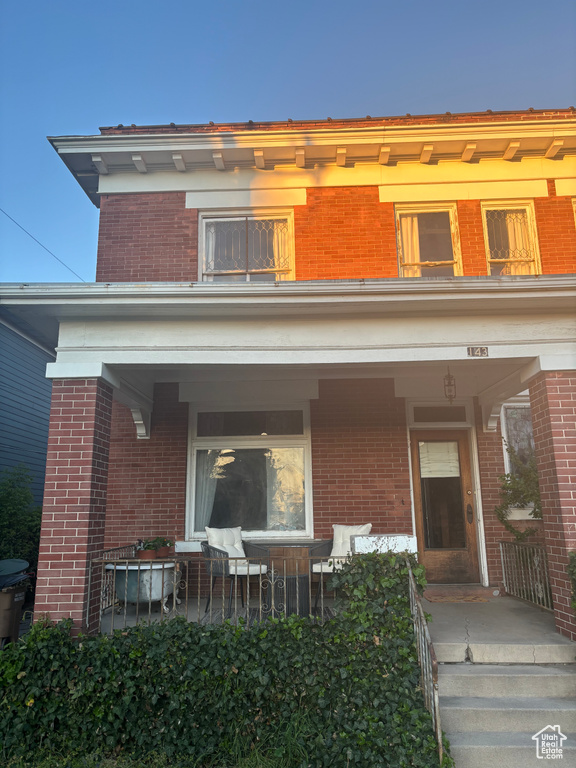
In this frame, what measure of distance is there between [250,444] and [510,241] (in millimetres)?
4926

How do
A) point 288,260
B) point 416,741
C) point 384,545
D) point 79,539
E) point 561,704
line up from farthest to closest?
point 288,260, point 79,539, point 384,545, point 561,704, point 416,741

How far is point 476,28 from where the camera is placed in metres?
9.42

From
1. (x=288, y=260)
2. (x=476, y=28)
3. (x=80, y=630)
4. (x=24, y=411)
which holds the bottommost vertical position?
(x=80, y=630)

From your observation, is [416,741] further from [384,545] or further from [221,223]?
[221,223]

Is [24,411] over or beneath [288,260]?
beneath

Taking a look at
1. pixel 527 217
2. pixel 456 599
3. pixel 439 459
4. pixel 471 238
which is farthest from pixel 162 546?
pixel 527 217

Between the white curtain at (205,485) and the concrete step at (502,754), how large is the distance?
4.66 meters

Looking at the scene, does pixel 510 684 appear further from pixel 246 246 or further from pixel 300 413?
pixel 246 246

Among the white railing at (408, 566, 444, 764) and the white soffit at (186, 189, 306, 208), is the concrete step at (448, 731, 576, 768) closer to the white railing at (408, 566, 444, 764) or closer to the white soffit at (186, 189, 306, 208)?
the white railing at (408, 566, 444, 764)

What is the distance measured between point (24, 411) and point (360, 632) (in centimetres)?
902

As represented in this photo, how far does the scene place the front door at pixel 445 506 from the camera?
802 cm

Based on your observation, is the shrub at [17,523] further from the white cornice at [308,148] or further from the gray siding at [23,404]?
the white cornice at [308,148]

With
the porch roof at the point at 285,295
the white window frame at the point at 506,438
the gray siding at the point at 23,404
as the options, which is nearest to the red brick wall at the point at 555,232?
the white window frame at the point at 506,438

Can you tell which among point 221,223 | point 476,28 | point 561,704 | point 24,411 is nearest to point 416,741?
point 561,704
